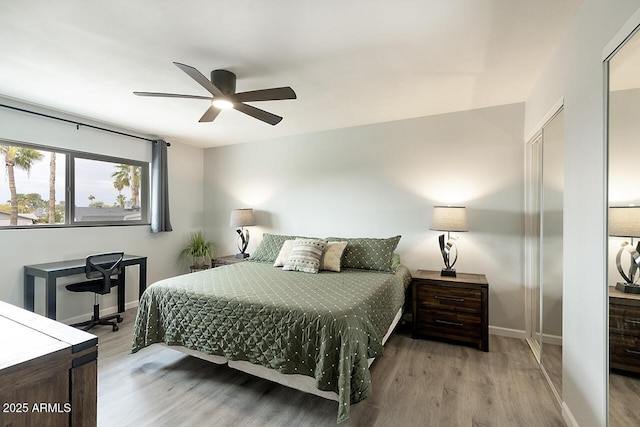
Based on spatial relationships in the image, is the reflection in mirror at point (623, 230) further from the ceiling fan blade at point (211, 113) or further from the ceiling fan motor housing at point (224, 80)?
the ceiling fan blade at point (211, 113)

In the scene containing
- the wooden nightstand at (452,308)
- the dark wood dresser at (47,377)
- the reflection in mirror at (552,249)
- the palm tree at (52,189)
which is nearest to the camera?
the dark wood dresser at (47,377)

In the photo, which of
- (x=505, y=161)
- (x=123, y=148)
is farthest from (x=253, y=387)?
(x=123, y=148)

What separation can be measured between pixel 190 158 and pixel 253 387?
3.98m

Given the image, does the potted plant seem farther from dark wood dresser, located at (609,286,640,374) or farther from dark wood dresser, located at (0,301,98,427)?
dark wood dresser, located at (609,286,640,374)

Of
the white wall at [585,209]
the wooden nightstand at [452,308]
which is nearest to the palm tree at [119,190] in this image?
the wooden nightstand at [452,308]

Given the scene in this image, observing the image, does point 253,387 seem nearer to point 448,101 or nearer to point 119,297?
point 119,297

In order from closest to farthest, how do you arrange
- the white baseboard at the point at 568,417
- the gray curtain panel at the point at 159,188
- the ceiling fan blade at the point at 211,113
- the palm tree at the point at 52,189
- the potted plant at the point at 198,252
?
the white baseboard at the point at 568,417
the ceiling fan blade at the point at 211,113
the palm tree at the point at 52,189
the gray curtain panel at the point at 159,188
the potted plant at the point at 198,252

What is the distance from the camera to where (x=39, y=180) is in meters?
3.16

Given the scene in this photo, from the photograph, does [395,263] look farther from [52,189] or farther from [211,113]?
[52,189]

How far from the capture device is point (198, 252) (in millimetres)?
4578

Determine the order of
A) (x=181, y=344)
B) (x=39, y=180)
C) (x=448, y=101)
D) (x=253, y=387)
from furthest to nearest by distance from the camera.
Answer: (x=39, y=180), (x=448, y=101), (x=181, y=344), (x=253, y=387)

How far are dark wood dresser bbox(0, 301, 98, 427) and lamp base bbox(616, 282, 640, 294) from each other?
205 cm

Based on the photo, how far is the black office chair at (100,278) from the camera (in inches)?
117

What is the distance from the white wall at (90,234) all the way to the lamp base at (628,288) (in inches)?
189
